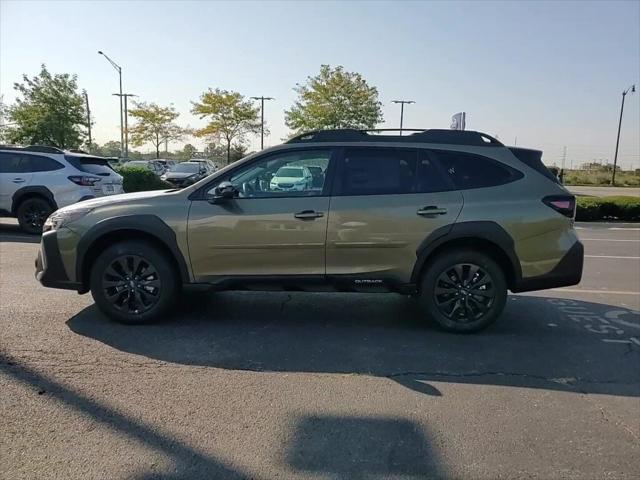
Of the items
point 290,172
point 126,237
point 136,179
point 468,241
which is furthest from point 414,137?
point 136,179

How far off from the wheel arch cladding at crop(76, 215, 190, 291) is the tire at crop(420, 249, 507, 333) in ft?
7.63

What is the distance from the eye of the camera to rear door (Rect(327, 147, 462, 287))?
4562 mm

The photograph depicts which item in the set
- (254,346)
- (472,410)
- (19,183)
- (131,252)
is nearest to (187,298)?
(131,252)

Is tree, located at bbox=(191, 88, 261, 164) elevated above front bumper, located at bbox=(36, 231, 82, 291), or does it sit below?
above

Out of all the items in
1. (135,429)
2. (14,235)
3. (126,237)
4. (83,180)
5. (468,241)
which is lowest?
(135,429)

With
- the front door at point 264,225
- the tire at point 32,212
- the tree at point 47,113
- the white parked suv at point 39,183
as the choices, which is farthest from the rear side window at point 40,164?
the tree at point 47,113

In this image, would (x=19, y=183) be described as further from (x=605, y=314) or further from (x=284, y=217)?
(x=605, y=314)

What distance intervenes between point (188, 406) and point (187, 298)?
2.62 metres

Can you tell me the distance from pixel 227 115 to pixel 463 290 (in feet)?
149

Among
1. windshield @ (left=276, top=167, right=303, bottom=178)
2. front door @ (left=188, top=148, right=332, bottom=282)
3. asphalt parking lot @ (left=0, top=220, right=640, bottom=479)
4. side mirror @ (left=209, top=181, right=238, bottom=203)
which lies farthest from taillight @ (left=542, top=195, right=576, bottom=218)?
side mirror @ (left=209, top=181, right=238, bottom=203)

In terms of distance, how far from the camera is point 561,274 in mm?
4668

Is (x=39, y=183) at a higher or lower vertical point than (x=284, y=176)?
lower

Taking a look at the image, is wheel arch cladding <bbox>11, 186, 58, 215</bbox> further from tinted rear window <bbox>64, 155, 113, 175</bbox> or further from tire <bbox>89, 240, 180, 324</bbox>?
tire <bbox>89, 240, 180, 324</bbox>

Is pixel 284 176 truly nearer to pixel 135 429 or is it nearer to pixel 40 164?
pixel 135 429
